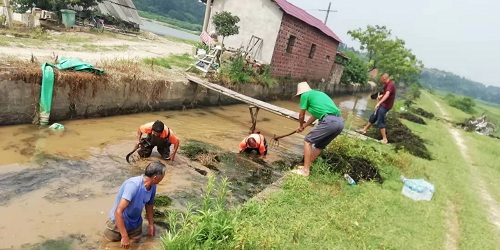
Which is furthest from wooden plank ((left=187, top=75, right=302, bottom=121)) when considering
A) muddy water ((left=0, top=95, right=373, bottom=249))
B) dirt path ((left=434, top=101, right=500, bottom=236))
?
dirt path ((left=434, top=101, right=500, bottom=236))

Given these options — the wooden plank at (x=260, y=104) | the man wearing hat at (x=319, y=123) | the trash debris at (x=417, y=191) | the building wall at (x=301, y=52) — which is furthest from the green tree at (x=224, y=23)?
the trash debris at (x=417, y=191)

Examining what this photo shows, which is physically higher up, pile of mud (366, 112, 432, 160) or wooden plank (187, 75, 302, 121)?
wooden plank (187, 75, 302, 121)

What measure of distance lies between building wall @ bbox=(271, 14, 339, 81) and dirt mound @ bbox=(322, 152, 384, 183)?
10790mm

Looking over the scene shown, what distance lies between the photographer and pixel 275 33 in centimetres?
1764

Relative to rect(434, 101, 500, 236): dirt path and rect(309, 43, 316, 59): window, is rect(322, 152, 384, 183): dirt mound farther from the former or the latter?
rect(309, 43, 316, 59): window

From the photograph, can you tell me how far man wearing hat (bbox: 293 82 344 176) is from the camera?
21.9ft

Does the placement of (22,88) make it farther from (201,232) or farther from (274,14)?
(274,14)

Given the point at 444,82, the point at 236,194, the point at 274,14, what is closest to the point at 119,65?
the point at 236,194

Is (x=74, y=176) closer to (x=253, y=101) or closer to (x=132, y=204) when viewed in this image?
(x=132, y=204)

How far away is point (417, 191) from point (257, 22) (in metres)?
13.2

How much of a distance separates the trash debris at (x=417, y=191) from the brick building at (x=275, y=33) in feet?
39.2

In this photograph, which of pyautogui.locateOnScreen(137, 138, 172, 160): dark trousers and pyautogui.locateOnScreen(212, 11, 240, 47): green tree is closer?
pyautogui.locateOnScreen(137, 138, 172, 160): dark trousers

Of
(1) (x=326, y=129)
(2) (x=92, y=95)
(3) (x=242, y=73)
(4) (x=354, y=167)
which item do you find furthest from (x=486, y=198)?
(3) (x=242, y=73)

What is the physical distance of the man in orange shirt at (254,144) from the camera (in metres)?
8.49
